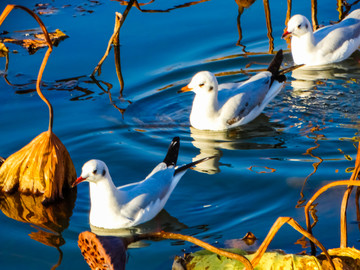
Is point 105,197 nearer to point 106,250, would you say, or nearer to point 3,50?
point 106,250

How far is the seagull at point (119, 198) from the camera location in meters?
6.54

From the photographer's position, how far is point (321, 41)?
1095cm

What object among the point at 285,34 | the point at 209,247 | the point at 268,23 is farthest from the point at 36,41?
the point at 209,247

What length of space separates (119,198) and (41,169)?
986 mm

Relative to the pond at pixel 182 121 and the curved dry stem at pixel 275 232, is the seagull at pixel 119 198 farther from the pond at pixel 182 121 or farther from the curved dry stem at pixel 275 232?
the curved dry stem at pixel 275 232

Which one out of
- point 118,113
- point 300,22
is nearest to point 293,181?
point 118,113

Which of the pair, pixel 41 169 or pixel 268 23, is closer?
pixel 41 169

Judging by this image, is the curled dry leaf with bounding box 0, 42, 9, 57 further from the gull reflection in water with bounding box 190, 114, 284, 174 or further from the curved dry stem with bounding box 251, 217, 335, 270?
the curved dry stem with bounding box 251, 217, 335, 270

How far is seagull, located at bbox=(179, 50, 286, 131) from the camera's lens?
8906mm

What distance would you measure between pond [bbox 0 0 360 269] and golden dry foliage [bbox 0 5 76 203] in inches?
10.2

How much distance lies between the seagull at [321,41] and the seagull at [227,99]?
1.28 meters

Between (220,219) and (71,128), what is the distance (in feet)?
9.48

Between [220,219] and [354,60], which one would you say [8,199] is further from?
[354,60]

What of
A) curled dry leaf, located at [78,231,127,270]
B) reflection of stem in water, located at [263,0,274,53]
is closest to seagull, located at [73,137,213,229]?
curled dry leaf, located at [78,231,127,270]
